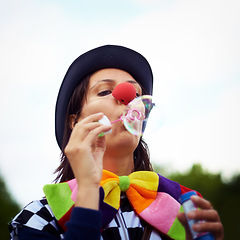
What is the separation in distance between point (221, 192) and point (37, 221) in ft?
59.0

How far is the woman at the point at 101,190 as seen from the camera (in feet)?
4.63

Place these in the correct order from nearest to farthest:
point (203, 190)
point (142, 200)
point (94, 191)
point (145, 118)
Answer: point (94, 191), point (142, 200), point (145, 118), point (203, 190)

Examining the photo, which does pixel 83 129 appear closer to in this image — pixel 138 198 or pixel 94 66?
pixel 138 198

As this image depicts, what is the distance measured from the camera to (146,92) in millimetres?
2785

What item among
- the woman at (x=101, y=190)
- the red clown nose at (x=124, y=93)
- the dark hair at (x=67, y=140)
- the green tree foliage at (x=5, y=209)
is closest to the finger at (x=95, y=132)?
the woman at (x=101, y=190)

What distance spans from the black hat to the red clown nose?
0.50 m

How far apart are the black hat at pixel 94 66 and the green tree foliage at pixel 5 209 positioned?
11.4m

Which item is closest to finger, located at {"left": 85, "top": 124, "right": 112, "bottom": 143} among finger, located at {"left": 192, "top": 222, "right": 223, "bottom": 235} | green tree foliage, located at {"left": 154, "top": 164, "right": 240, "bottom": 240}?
finger, located at {"left": 192, "top": 222, "right": 223, "bottom": 235}

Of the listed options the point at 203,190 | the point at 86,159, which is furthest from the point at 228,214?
the point at 86,159

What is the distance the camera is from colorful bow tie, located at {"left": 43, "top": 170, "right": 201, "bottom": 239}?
66.7 inches

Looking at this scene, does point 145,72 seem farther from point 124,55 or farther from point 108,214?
point 108,214

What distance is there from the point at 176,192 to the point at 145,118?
0.68m

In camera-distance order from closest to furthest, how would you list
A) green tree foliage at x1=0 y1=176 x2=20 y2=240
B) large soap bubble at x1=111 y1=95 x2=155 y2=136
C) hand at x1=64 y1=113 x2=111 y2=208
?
hand at x1=64 y1=113 x2=111 y2=208, large soap bubble at x1=111 y1=95 x2=155 y2=136, green tree foliage at x1=0 y1=176 x2=20 y2=240

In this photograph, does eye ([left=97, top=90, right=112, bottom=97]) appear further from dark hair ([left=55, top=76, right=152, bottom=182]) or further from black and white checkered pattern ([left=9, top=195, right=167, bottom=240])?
black and white checkered pattern ([left=9, top=195, right=167, bottom=240])
